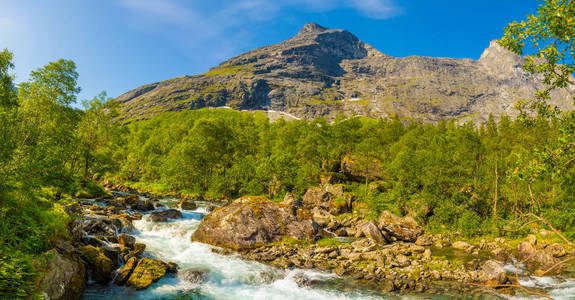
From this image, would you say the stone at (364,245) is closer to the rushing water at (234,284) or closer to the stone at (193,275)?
the rushing water at (234,284)

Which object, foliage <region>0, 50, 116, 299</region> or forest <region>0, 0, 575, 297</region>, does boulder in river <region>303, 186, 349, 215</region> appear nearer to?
forest <region>0, 0, 575, 297</region>

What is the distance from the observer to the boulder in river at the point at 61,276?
1384 cm

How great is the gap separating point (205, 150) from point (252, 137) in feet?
72.2

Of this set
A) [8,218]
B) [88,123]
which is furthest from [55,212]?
[88,123]

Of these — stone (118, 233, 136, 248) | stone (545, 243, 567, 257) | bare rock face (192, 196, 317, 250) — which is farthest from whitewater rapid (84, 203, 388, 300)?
stone (545, 243, 567, 257)

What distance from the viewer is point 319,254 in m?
27.2

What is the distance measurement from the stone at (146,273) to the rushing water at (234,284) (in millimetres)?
401

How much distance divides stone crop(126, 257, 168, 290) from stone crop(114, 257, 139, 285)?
26cm

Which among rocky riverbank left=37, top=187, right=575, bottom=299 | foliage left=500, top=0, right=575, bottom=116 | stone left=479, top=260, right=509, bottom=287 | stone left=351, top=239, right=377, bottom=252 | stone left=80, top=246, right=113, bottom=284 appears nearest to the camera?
foliage left=500, top=0, right=575, bottom=116

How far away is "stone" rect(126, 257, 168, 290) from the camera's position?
62.0 ft

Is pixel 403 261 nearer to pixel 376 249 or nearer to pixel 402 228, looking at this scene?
pixel 376 249

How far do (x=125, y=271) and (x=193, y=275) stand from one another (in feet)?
15.4

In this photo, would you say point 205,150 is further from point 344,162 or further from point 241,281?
point 241,281

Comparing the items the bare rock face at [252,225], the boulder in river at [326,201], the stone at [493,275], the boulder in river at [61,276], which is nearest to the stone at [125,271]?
the boulder in river at [61,276]
